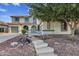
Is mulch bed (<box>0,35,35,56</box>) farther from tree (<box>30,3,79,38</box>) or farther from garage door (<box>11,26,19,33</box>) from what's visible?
tree (<box>30,3,79,38</box>)

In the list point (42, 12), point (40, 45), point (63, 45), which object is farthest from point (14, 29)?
point (63, 45)

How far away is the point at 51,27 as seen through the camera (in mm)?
3885

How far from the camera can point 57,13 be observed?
3842 mm

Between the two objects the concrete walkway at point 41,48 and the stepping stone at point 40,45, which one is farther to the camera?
the stepping stone at point 40,45

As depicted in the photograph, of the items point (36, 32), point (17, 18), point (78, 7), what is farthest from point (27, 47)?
point (78, 7)

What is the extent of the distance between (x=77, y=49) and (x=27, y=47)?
106 cm

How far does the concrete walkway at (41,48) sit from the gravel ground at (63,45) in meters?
0.12

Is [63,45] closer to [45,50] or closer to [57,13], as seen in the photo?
[45,50]

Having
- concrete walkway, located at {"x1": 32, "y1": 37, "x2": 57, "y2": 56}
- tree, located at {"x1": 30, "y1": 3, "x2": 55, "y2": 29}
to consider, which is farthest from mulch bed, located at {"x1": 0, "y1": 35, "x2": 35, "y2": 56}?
tree, located at {"x1": 30, "y1": 3, "x2": 55, "y2": 29}

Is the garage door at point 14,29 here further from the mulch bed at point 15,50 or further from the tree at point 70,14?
the tree at point 70,14

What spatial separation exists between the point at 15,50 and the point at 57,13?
1.22m

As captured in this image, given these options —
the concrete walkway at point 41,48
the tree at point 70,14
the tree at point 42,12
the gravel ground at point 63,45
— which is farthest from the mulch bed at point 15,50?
the tree at point 70,14

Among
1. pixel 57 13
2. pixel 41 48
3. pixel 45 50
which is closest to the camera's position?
pixel 45 50

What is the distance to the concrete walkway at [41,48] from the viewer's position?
3.54 meters
